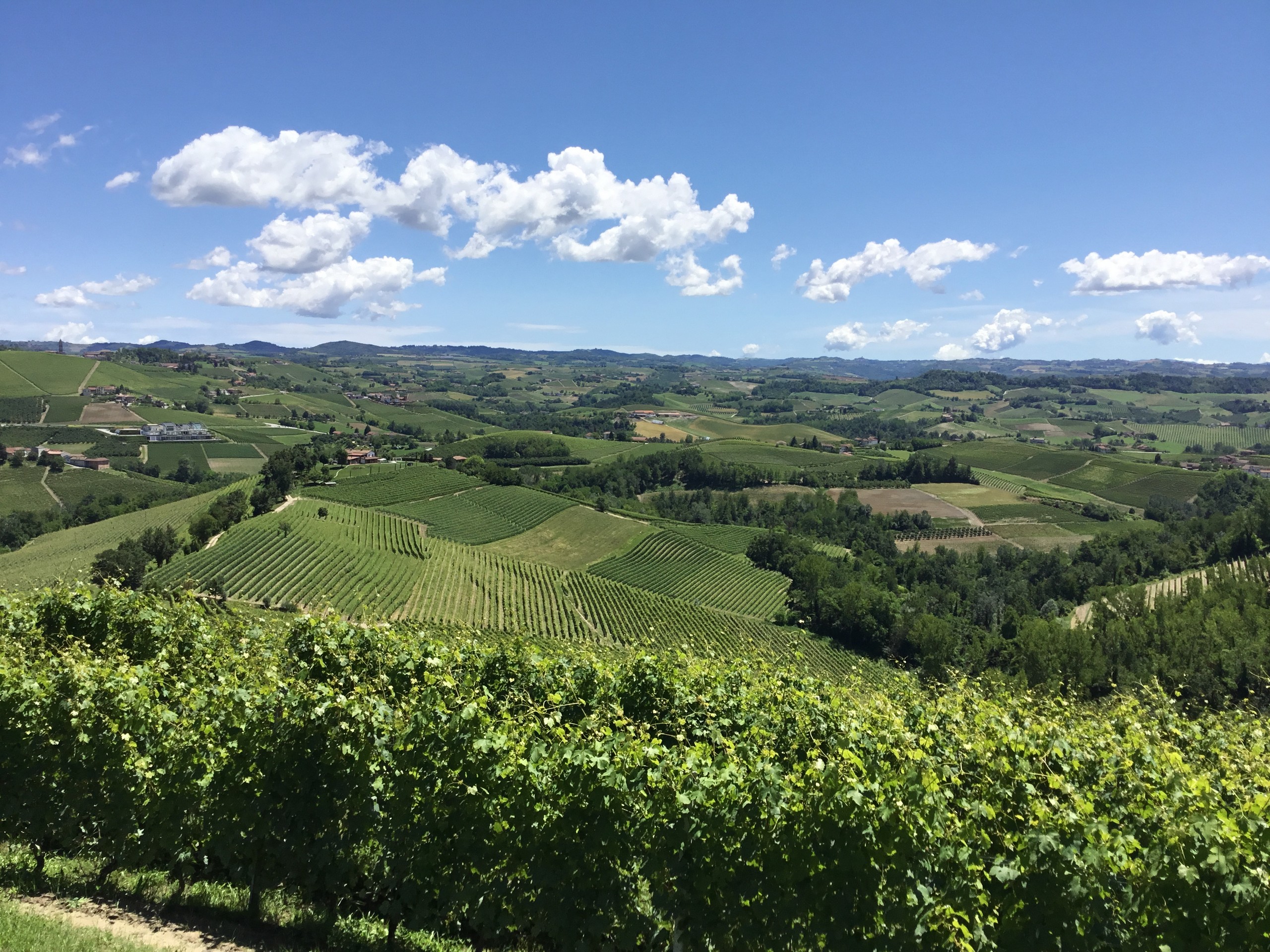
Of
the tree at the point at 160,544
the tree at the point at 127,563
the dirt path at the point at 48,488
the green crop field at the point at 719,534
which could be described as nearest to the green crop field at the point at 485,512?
the green crop field at the point at 719,534

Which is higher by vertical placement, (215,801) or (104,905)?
(215,801)

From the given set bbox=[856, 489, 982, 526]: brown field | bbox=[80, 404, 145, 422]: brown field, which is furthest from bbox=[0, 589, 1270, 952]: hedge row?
bbox=[80, 404, 145, 422]: brown field

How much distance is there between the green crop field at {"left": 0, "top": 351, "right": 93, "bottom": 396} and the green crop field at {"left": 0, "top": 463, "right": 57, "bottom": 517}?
6785cm

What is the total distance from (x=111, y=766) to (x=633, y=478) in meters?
143

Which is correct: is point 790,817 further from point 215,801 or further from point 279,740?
point 215,801

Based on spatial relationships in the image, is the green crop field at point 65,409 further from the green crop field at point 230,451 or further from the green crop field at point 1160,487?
the green crop field at point 1160,487

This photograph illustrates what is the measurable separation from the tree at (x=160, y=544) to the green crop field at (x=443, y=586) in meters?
1.69

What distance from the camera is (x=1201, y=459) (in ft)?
566

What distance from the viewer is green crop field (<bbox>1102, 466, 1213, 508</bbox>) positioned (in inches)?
5271

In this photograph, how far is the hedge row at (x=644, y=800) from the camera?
7633 millimetres

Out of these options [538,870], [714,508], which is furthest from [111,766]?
[714,508]

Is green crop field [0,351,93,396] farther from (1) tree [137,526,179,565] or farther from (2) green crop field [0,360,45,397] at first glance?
(1) tree [137,526,179,565]

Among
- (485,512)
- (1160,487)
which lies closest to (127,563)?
(485,512)

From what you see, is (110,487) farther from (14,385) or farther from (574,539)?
(14,385)
